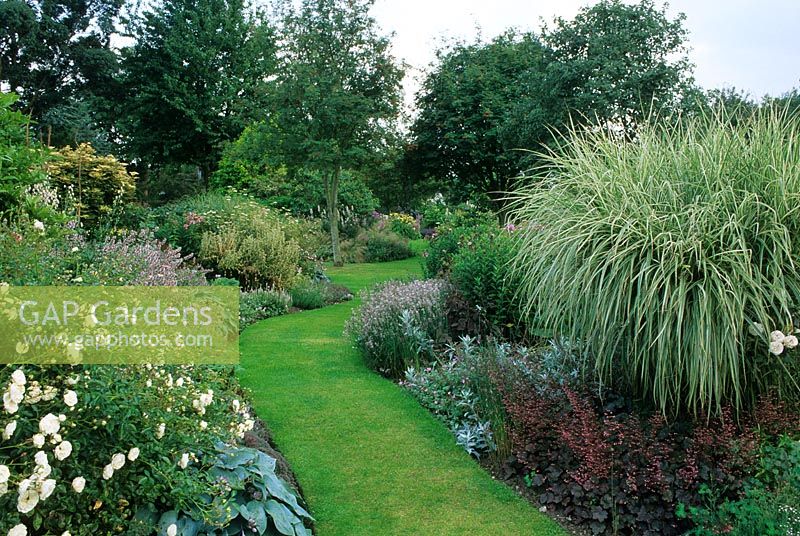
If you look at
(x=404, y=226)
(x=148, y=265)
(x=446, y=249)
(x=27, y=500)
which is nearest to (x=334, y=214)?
(x=404, y=226)

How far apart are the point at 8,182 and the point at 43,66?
92.8 feet

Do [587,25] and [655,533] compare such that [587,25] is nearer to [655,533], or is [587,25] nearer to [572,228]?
[572,228]

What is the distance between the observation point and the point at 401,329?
6309 mm

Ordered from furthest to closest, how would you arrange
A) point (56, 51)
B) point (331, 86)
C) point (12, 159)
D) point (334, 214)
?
point (56, 51) → point (334, 214) → point (331, 86) → point (12, 159)

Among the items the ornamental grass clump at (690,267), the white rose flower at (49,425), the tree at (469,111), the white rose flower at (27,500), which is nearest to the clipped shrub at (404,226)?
the tree at (469,111)

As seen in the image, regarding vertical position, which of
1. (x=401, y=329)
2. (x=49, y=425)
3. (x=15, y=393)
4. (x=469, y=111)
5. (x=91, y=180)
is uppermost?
(x=469, y=111)

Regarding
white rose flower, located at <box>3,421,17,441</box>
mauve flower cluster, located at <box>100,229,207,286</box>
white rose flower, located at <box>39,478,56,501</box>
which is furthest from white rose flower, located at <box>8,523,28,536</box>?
mauve flower cluster, located at <box>100,229,207,286</box>

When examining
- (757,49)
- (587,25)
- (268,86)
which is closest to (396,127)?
(268,86)

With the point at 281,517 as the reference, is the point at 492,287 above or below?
above

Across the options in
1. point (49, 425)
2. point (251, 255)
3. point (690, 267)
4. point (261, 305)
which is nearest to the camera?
point (49, 425)

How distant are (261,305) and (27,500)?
7597 millimetres

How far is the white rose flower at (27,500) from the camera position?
6.38ft

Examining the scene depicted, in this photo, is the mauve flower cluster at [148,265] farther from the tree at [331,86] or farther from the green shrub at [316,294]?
the tree at [331,86]

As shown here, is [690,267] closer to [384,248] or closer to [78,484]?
[78,484]
